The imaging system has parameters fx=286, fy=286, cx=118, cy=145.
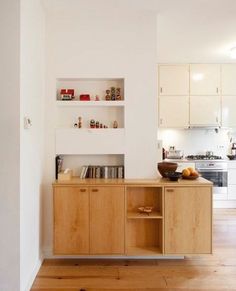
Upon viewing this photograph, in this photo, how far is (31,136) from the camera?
2.59 m

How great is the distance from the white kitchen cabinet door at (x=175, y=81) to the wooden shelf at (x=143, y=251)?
2978mm

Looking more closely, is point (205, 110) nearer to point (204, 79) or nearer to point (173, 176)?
point (204, 79)

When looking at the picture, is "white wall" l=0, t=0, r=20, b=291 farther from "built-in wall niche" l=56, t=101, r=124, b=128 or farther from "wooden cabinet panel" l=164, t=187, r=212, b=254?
"wooden cabinet panel" l=164, t=187, r=212, b=254

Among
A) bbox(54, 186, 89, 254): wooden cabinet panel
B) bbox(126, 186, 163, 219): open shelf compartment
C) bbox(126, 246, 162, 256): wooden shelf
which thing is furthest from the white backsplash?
bbox(54, 186, 89, 254): wooden cabinet panel

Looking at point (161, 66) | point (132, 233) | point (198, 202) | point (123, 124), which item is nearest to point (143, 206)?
point (132, 233)

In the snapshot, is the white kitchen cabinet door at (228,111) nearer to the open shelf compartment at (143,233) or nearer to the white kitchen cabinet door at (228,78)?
the white kitchen cabinet door at (228,78)

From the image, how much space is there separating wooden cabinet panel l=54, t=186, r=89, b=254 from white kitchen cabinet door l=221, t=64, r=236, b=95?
11.8ft

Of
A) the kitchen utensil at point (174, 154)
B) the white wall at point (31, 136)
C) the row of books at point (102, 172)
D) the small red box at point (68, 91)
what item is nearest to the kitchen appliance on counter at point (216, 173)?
the kitchen utensil at point (174, 154)

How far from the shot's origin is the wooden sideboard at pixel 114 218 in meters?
2.88

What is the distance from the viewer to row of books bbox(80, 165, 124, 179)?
3.20 m

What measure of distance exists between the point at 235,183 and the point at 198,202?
2.55m

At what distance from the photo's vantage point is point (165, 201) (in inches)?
114

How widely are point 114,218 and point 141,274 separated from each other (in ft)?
1.92

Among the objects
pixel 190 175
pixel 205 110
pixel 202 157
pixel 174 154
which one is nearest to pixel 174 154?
pixel 174 154
